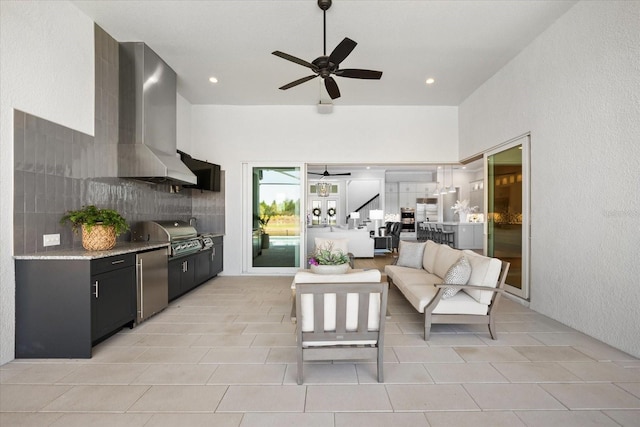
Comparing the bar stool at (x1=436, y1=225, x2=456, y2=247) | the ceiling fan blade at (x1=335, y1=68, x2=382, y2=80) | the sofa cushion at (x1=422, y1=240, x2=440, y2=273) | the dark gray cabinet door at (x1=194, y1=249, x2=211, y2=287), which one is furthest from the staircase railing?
the ceiling fan blade at (x1=335, y1=68, x2=382, y2=80)

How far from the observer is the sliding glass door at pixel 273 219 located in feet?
20.7

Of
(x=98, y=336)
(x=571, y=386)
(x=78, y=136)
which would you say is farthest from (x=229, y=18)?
(x=571, y=386)

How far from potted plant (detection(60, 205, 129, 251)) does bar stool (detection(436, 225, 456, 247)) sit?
368 inches

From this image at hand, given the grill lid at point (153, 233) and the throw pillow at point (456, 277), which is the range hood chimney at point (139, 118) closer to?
Result: the grill lid at point (153, 233)

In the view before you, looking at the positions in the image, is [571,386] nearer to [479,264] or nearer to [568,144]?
[479,264]

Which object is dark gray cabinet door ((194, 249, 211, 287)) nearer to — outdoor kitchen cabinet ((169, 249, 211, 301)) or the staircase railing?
outdoor kitchen cabinet ((169, 249, 211, 301))

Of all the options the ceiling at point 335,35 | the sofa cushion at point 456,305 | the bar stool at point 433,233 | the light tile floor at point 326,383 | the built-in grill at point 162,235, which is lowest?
the light tile floor at point 326,383

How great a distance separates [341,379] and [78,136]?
12.0 ft

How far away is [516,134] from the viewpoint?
4.37 m

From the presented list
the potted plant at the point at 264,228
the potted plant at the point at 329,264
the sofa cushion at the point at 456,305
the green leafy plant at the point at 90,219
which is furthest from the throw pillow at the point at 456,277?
the potted plant at the point at 264,228

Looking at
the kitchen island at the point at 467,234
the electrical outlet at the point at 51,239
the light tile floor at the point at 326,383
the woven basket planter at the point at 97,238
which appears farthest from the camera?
the kitchen island at the point at 467,234

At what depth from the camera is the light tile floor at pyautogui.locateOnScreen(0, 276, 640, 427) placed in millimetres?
1903

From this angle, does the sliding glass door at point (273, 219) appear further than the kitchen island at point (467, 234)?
No

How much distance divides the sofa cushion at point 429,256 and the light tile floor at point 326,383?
1.01 meters
